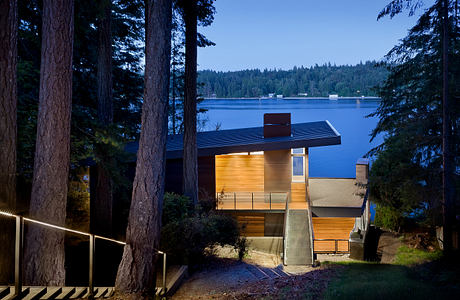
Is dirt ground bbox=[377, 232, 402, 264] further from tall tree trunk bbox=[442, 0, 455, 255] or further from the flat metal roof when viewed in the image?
the flat metal roof

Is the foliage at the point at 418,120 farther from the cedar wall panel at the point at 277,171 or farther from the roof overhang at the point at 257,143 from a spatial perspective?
the cedar wall panel at the point at 277,171

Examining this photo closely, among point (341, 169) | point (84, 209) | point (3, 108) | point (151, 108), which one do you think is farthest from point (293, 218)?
point (341, 169)

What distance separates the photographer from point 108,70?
12.1 m

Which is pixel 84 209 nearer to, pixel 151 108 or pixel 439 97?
pixel 151 108

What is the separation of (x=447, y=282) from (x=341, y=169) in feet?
162

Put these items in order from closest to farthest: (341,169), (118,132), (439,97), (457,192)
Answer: (118,132) → (457,192) → (439,97) → (341,169)

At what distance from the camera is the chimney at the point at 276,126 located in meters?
17.1

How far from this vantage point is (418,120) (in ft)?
38.7

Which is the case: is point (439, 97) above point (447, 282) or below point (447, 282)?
above

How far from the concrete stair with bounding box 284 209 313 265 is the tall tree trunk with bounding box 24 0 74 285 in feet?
26.5

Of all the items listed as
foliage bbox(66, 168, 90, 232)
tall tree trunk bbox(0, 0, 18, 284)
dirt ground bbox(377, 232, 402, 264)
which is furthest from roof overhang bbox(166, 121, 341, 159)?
tall tree trunk bbox(0, 0, 18, 284)

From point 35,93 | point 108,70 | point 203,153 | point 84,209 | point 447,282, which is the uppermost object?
point 108,70

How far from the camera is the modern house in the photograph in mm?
14594

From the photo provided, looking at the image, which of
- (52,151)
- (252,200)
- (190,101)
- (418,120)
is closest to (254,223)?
(252,200)
